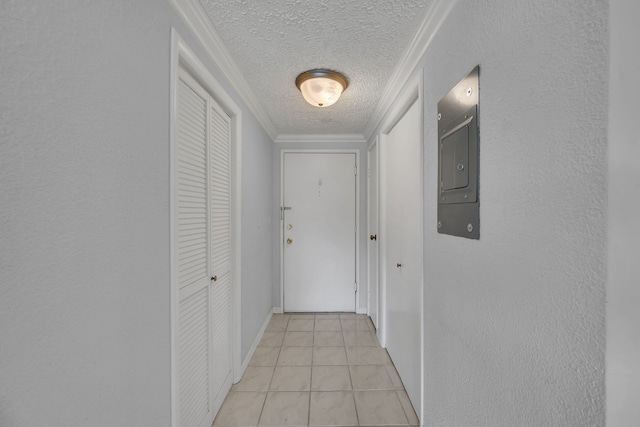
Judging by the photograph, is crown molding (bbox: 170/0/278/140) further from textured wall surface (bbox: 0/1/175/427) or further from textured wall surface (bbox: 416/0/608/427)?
textured wall surface (bbox: 416/0/608/427)

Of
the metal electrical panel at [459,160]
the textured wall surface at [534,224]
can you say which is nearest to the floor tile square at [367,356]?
the textured wall surface at [534,224]

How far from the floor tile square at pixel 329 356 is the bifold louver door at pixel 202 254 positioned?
0.75 meters

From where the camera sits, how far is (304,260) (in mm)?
3264

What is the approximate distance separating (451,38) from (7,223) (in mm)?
1467

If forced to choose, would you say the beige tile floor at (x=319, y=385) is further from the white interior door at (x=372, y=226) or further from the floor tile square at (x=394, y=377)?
the white interior door at (x=372, y=226)

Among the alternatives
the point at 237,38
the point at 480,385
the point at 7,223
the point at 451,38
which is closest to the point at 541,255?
the point at 480,385

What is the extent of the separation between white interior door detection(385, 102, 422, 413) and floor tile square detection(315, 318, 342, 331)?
67 centimetres

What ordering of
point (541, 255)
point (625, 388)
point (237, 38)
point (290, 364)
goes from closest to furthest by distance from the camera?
point (625, 388) < point (541, 255) < point (237, 38) < point (290, 364)

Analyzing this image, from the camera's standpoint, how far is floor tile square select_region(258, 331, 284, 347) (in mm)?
2518

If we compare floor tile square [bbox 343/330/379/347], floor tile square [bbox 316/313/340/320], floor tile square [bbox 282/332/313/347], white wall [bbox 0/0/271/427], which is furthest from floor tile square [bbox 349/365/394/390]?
white wall [bbox 0/0/271/427]

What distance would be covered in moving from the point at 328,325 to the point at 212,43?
2.70 metres

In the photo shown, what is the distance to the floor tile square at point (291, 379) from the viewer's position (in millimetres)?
1907

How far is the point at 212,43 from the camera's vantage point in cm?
138

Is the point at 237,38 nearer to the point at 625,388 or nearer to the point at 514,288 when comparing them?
the point at 514,288
